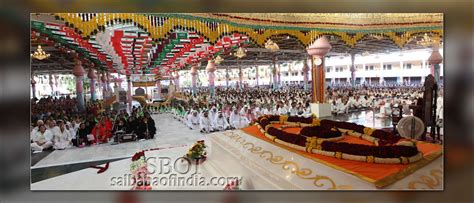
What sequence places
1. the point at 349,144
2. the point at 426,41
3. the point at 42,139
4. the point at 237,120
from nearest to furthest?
the point at 349,144 → the point at 426,41 → the point at 42,139 → the point at 237,120

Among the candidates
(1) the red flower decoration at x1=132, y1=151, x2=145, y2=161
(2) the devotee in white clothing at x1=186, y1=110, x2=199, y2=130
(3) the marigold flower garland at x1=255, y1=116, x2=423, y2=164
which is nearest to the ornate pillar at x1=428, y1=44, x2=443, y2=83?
(3) the marigold flower garland at x1=255, y1=116, x2=423, y2=164

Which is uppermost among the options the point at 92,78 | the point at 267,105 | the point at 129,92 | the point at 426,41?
the point at 426,41

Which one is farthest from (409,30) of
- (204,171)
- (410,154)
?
(204,171)

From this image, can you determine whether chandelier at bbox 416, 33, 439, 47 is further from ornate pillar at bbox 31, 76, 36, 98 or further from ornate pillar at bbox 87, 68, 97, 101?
ornate pillar at bbox 31, 76, 36, 98

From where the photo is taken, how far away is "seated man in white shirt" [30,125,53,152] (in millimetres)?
4610

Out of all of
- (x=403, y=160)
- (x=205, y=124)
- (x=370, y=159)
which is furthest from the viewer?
(x=205, y=124)

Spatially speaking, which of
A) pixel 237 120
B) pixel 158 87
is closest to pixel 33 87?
pixel 158 87

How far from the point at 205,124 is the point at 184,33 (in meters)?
1.75

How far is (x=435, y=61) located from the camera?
4.12 metres

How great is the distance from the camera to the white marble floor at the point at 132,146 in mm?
4875

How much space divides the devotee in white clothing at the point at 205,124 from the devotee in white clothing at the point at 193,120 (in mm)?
99

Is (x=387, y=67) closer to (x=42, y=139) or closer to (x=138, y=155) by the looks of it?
(x=138, y=155)

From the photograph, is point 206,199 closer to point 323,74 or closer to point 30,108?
point 30,108

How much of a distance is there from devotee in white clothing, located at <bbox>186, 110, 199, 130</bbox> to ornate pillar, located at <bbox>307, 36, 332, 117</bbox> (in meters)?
2.30
